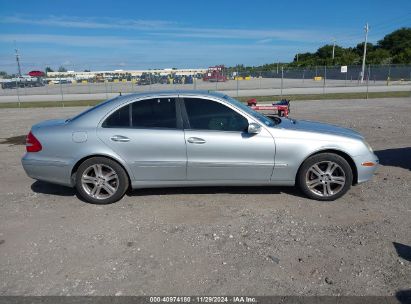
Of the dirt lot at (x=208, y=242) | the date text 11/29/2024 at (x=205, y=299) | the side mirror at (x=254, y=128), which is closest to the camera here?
the date text 11/29/2024 at (x=205, y=299)

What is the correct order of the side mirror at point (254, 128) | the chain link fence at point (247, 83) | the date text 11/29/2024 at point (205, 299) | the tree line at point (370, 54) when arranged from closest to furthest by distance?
the date text 11/29/2024 at point (205, 299) < the side mirror at point (254, 128) < the chain link fence at point (247, 83) < the tree line at point (370, 54)

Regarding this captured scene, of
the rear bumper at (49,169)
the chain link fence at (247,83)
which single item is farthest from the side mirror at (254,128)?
the chain link fence at (247,83)

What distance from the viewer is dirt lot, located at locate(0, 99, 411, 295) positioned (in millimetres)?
2898

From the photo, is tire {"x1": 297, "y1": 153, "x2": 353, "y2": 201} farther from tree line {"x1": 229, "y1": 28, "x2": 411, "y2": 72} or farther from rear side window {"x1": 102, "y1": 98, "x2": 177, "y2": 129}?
tree line {"x1": 229, "y1": 28, "x2": 411, "y2": 72}

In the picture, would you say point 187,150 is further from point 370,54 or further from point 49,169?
point 370,54

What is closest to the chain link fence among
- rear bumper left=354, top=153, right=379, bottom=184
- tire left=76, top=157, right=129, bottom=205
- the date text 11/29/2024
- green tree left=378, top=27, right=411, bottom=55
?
rear bumper left=354, top=153, right=379, bottom=184

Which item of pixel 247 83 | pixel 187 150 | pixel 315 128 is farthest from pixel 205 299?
pixel 247 83

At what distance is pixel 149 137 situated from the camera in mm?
4445

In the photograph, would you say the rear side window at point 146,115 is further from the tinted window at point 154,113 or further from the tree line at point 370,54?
the tree line at point 370,54

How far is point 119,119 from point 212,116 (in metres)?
1.28

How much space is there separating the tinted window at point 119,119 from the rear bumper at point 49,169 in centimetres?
80

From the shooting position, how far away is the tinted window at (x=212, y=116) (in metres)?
4.48

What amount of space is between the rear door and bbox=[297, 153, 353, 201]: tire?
5.50ft

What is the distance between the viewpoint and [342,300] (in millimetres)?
2662
